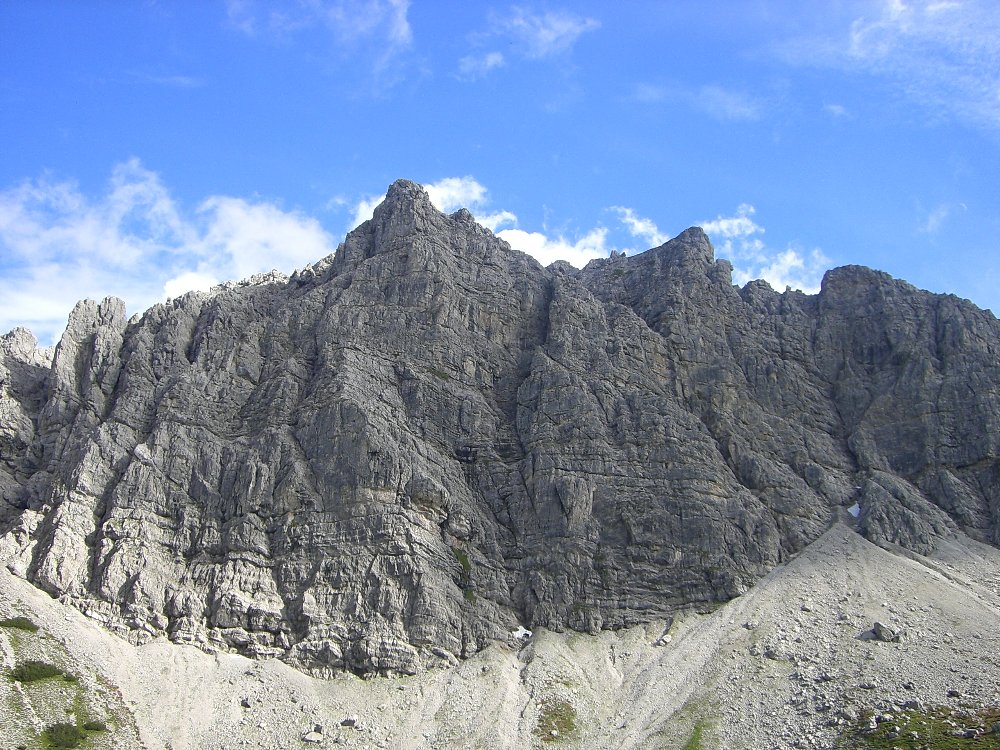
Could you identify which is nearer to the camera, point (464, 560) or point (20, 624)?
point (20, 624)

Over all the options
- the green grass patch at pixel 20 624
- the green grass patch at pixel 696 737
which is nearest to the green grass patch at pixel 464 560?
the green grass patch at pixel 696 737

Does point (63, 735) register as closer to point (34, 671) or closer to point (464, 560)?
point (34, 671)

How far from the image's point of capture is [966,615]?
305 feet

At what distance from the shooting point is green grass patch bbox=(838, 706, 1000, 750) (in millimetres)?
73625

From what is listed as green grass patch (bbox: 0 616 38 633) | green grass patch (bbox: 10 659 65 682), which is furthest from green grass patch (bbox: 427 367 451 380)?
green grass patch (bbox: 10 659 65 682)

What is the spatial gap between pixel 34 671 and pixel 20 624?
7406 mm

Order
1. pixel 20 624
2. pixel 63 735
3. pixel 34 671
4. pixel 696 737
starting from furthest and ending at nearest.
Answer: pixel 20 624
pixel 696 737
pixel 34 671
pixel 63 735

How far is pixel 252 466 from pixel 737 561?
55803mm

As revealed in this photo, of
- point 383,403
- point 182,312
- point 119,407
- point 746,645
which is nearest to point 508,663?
point 746,645

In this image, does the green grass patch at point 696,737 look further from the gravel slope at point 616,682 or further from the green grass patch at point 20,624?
the green grass patch at point 20,624

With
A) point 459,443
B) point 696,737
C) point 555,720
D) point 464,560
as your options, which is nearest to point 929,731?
point 696,737

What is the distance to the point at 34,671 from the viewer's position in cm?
7981

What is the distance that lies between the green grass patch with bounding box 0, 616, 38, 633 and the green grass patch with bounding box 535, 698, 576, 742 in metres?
46.4

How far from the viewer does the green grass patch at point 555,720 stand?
84.2m
